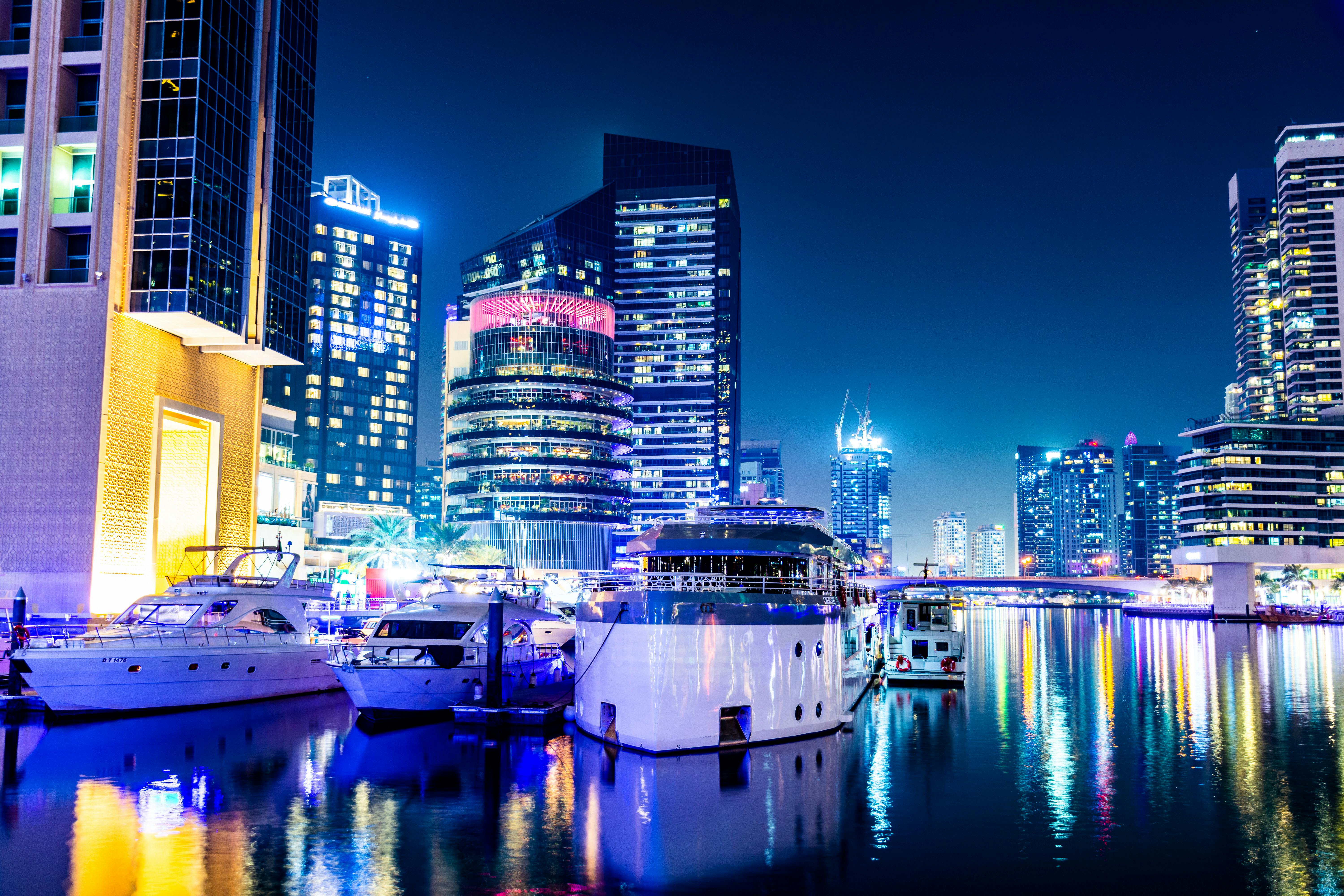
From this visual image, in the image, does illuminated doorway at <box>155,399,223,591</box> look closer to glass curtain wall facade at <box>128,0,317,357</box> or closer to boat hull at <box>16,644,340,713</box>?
glass curtain wall facade at <box>128,0,317,357</box>


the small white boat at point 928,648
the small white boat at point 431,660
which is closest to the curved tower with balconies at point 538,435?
the small white boat at point 928,648

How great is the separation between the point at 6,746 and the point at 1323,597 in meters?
186

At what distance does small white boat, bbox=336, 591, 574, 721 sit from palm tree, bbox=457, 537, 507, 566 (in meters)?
77.5

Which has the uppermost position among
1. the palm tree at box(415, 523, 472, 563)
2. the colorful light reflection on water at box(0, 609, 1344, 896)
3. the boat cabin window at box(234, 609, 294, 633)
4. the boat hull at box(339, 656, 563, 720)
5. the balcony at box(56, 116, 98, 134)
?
the balcony at box(56, 116, 98, 134)

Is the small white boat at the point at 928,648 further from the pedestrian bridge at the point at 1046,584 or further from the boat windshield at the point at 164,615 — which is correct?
the pedestrian bridge at the point at 1046,584

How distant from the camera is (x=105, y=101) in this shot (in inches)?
2044

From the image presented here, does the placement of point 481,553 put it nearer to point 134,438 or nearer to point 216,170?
point 134,438

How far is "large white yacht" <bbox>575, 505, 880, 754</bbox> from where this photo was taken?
26375mm

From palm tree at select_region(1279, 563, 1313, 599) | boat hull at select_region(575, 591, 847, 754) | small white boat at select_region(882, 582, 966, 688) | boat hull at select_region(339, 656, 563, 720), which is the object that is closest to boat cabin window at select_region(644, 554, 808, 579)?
boat hull at select_region(575, 591, 847, 754)

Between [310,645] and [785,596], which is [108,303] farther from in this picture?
[785,596]

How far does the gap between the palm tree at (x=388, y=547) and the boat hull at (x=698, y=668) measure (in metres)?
70.3

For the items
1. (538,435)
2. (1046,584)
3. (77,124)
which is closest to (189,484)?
(77,124)

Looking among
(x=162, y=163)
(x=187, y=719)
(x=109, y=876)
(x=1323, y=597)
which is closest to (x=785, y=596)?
(x=109, y=876)

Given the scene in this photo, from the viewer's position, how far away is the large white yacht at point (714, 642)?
26.4 meters
